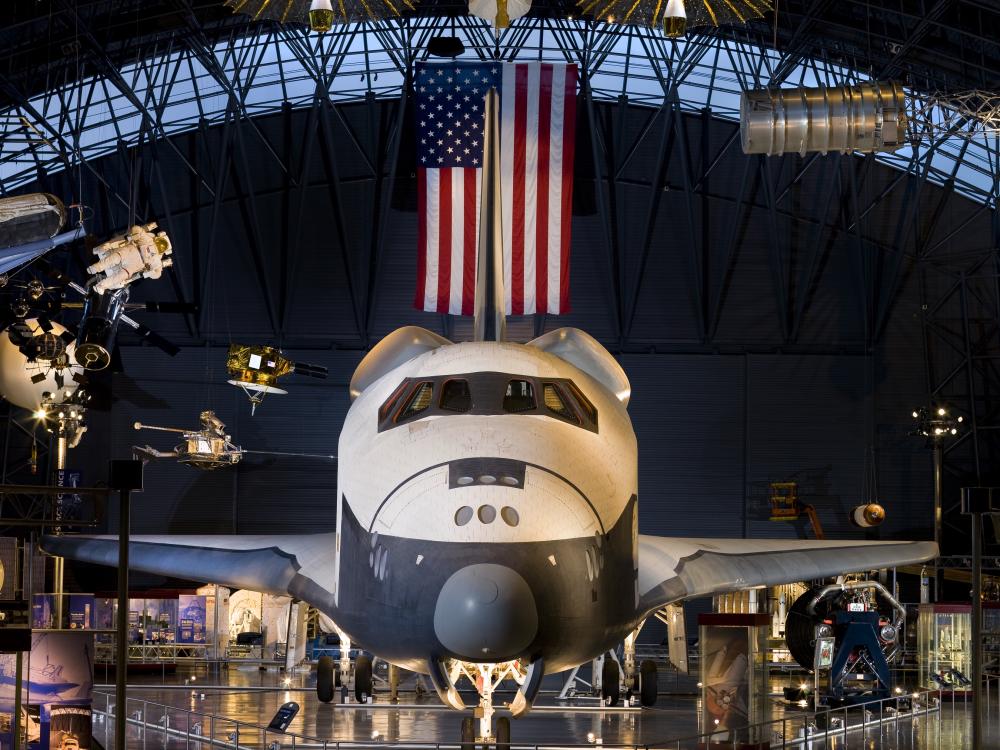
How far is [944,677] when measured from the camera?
20609mm

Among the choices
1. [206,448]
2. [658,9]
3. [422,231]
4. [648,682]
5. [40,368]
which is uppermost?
[422,231]

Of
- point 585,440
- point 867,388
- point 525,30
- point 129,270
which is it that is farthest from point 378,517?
point 867,388

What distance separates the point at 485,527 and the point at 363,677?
5193mm

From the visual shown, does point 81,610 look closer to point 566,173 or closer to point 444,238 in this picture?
point 444,238

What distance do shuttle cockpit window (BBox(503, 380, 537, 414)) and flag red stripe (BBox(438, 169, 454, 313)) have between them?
13.0m

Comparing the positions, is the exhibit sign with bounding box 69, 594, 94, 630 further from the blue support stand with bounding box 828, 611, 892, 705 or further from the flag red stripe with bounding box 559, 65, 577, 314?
the blue support stand with bounding box 828, 611, 892, 705

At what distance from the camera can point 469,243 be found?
2138cm

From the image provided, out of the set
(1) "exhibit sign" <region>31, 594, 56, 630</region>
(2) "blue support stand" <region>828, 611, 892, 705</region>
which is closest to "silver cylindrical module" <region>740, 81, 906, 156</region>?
(2) "blue support stand" <region>828, 611, 892, 705</region>

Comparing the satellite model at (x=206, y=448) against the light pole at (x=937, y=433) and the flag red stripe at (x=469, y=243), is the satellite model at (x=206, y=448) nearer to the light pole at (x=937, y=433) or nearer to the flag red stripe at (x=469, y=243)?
the flag red stripe at (x=469, y=243)

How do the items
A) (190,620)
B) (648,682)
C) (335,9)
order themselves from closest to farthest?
(335,9) < (648,682) < (190,620)

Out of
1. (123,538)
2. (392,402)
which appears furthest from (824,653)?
(123,538)

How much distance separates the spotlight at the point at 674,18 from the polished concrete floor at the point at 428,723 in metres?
6.77

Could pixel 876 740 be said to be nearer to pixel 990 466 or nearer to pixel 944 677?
pixel 944 677

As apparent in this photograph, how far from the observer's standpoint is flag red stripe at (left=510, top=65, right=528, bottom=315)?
66.5 ft
